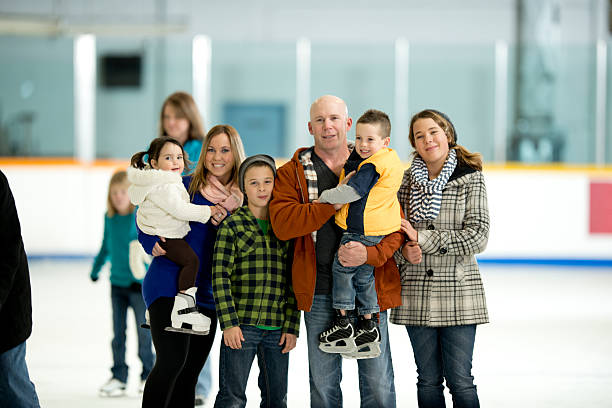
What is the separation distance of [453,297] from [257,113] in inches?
262

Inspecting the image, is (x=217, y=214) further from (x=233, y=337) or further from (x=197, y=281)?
(x=233, y=337)

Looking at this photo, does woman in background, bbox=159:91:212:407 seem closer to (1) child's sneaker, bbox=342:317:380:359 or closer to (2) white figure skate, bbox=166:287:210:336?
(2) white figure skate, bbox=166:287:210:336

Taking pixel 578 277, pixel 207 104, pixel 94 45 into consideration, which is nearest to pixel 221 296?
pixel 578 277

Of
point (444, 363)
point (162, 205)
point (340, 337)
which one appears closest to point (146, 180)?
point (162, 205)

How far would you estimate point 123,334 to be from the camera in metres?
3.43

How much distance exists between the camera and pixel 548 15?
31.5ft

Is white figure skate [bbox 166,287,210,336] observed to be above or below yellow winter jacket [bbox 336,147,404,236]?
below

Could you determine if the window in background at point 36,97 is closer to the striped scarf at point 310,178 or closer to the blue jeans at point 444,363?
the striped scarf at point 310,178


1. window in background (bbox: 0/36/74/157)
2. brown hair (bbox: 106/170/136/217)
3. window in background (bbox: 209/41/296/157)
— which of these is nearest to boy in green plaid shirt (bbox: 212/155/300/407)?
brown hair (bbox: 106/170/136/217)

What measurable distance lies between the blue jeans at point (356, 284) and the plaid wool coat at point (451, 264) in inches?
8.2

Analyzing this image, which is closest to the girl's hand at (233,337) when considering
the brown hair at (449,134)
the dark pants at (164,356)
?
the dark pants at (164,356)

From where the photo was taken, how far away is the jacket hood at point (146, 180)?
7.78ft

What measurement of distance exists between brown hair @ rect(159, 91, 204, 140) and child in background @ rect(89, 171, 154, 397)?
1.64 feet

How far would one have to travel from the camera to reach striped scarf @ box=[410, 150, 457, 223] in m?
2.48
